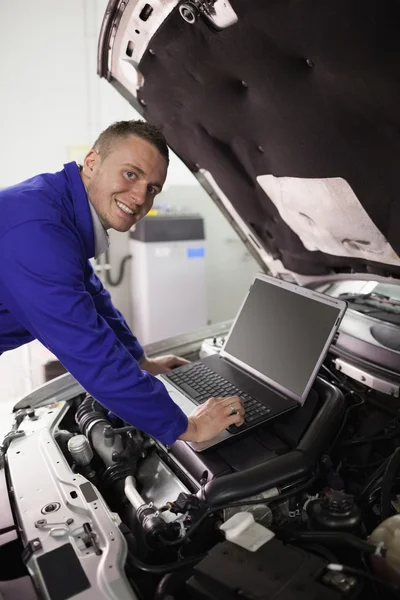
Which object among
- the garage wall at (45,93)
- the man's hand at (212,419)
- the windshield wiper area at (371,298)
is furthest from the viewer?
the garage wall at (45,93)

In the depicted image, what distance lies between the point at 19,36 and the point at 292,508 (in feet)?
11.6

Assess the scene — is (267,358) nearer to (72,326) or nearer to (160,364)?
(160,364)

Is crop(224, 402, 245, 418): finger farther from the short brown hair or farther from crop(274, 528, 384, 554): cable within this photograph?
the short brown hair

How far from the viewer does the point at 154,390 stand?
1.08 m

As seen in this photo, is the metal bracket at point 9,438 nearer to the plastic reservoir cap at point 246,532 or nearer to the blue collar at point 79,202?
the blue collar at point 79,202

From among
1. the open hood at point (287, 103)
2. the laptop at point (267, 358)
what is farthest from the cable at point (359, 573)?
the open hood at point (287, 103)

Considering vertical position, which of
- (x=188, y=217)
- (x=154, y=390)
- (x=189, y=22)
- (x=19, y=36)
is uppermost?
(x=19, y=36)

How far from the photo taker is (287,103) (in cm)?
110

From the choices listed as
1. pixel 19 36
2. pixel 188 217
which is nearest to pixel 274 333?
pixel 188 217

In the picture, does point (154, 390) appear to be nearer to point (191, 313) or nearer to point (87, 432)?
point (87, 432)

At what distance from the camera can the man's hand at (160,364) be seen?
1.63 metres

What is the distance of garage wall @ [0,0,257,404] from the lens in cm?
328

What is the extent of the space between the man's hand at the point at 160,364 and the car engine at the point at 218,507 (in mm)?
253

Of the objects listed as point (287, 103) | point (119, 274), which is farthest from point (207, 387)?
point (119, 274)
